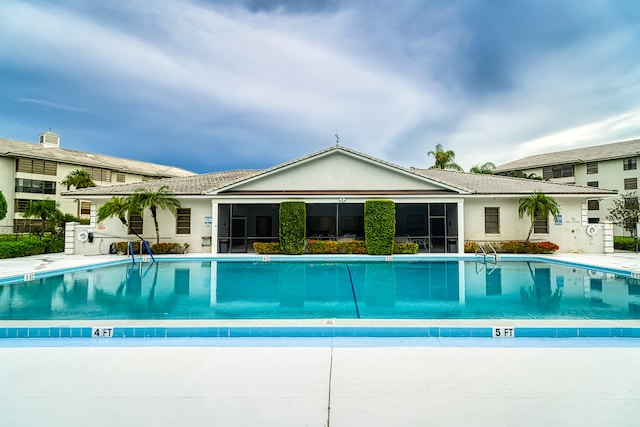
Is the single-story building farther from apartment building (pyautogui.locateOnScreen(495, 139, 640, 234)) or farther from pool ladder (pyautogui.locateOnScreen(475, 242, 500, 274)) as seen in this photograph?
apartment building (pyautogui.locateOnScreen(495, 139, 640, 234))

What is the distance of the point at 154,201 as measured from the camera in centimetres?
1798

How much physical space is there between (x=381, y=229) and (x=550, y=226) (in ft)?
33.3

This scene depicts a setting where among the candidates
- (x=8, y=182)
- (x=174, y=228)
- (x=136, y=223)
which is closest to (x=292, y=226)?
(x=174, y=228)

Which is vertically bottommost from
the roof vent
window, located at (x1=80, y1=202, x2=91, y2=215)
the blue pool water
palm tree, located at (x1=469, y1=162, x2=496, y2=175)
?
the blue pool water

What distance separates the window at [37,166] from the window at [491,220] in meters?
44.6

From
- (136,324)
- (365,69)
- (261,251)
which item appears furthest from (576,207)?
(136,324)

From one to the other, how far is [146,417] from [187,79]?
2373 cm

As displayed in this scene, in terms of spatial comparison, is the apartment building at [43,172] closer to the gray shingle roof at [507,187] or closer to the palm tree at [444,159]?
the gray shingle roof at [507,187]

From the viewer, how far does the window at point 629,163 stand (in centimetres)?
3611

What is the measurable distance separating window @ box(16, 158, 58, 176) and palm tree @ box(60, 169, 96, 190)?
6.53ft

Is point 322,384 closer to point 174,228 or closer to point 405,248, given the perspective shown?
point 405,248

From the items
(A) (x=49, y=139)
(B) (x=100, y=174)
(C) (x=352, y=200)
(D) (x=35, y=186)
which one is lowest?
(C) (x=352, y=200)

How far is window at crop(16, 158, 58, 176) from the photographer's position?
36.5 meters

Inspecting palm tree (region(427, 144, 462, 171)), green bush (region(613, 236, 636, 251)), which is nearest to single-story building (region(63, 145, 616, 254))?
green bush (region(613, 236, 636, 251))
